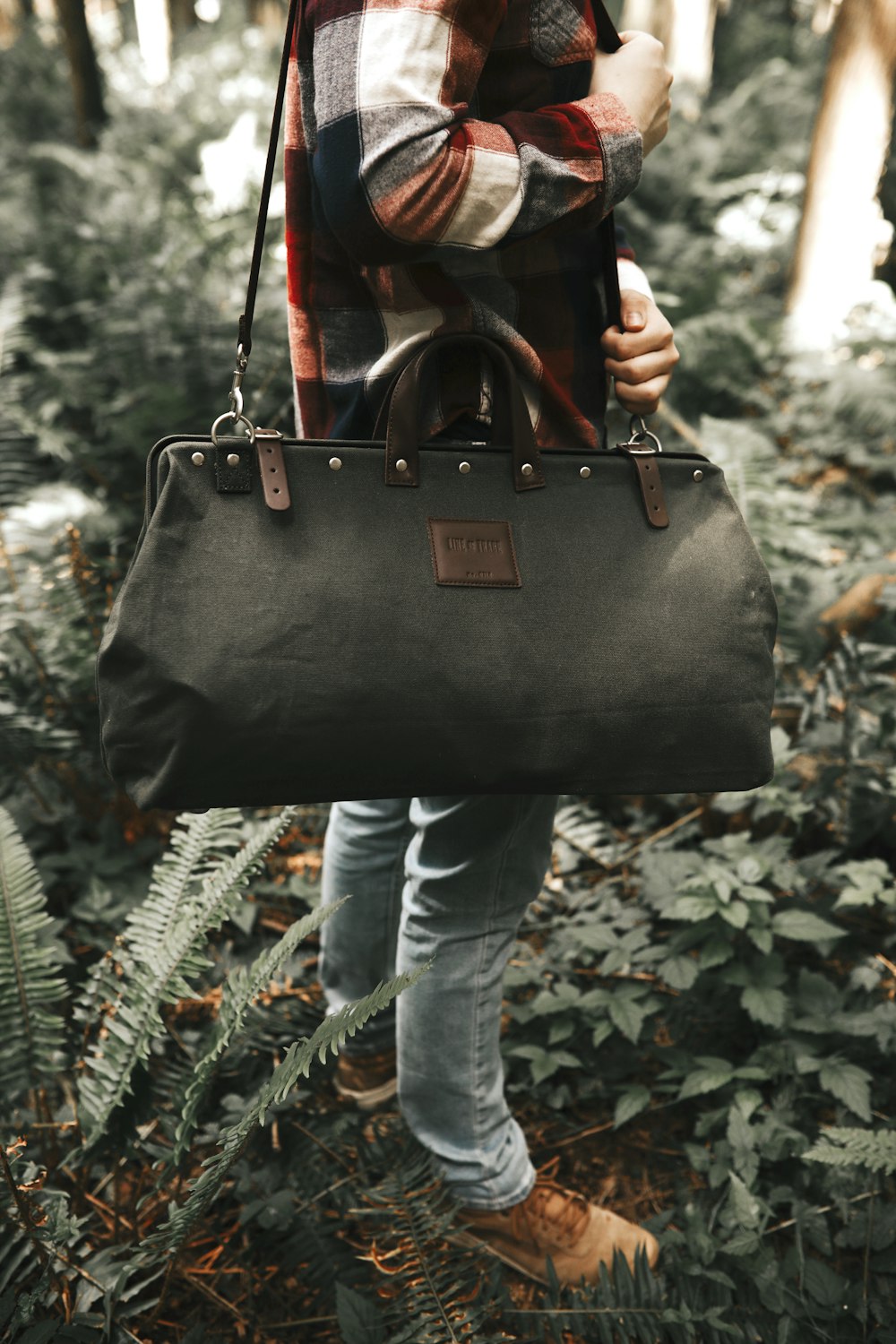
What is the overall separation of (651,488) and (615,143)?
44 centimetres

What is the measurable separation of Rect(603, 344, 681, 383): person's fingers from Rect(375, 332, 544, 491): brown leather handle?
19cm

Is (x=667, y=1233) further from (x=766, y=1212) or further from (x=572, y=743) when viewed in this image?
(x=572, y=743)

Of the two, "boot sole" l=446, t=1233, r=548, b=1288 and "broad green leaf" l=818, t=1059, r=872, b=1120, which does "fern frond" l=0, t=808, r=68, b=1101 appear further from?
"broad green leaf" l=818, t=1059, r=872, b=1120

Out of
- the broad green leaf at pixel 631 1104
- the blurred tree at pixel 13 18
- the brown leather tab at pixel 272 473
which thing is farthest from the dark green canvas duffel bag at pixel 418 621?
the blurred tree at pixel 13 18

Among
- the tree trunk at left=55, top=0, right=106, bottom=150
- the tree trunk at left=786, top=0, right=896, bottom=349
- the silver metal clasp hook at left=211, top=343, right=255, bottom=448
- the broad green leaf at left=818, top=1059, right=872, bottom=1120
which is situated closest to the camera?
the silver metal clasp hook at left=211, top=343, right=255, bottom=448

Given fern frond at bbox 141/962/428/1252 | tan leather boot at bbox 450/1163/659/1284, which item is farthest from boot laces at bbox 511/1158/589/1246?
fern frond at bbox 141/962/428/1252

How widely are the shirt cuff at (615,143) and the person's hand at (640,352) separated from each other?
16cm

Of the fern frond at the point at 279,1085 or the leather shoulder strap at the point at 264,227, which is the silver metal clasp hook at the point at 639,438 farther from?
the fern frond at the point at 279,1085

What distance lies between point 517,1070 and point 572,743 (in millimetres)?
1102

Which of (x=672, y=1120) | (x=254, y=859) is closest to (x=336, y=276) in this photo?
(x=254, y=859)

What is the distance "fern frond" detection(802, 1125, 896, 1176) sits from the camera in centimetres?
153

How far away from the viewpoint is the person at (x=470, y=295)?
1.10m

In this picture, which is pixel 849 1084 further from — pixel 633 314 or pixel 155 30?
pixel 155 30

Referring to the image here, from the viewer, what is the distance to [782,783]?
8.13 ft
